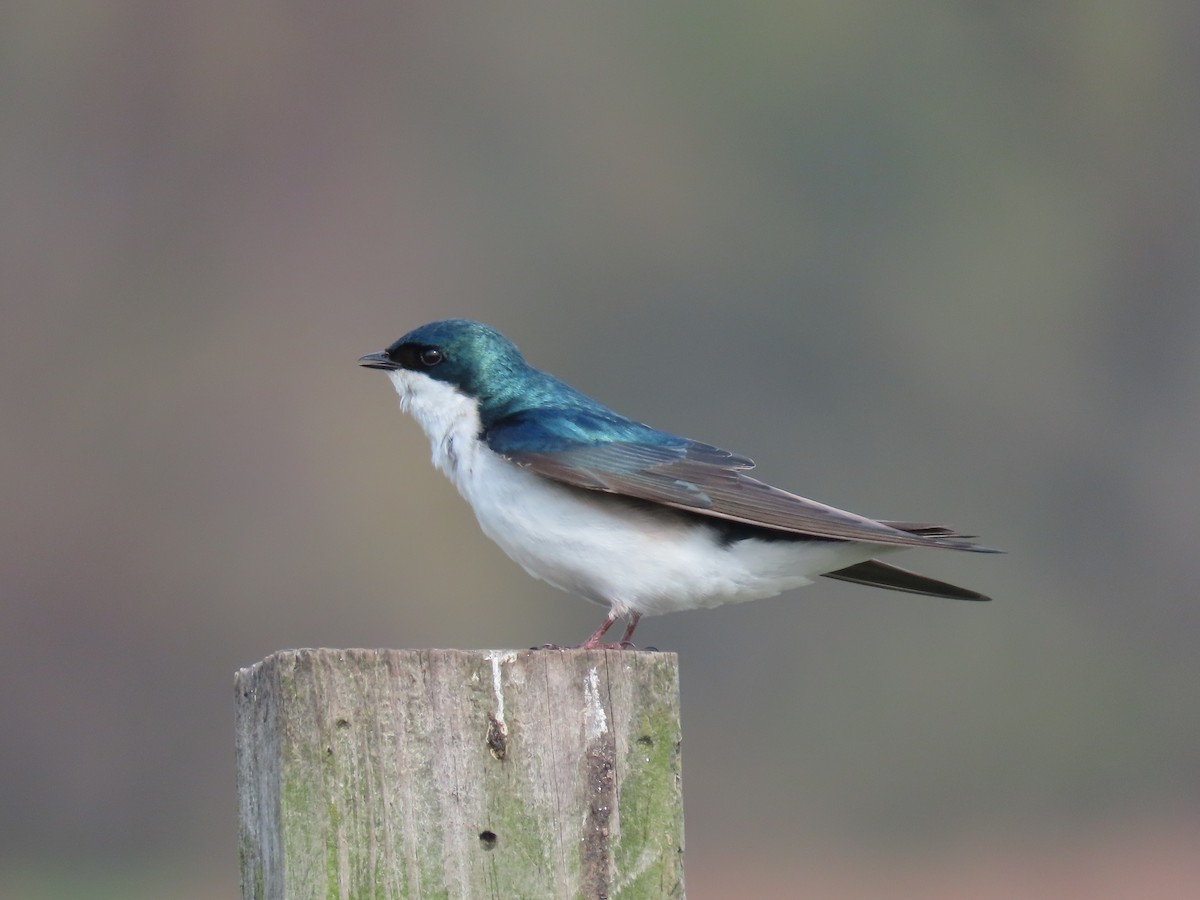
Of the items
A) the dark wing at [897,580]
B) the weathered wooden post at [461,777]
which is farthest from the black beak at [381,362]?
the weathered wooden post at [461,777]

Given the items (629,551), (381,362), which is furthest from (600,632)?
(381,362)

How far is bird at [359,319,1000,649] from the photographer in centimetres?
178

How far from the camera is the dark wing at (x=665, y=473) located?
1.71 m

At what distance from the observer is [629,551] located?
5.92 ft

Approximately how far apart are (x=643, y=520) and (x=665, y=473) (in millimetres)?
61

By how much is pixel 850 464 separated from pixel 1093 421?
178 cm

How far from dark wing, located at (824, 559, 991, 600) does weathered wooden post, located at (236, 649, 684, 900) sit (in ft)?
2.16

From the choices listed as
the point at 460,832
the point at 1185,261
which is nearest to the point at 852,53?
the point at 1185,261

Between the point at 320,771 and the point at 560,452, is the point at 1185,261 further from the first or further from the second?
the point at 320,771

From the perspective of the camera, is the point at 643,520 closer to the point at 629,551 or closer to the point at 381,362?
the point at 629,551

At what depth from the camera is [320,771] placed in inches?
40.3

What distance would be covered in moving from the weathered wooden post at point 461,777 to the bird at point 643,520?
2.09 feet

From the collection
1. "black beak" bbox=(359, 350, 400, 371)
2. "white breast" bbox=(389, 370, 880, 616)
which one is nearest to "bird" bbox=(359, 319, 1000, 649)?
"white breast" bbox=(389, 370, 880, 616)

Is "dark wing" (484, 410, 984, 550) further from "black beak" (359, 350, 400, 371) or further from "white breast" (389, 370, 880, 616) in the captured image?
"black beak" (359, 350, 400, 371)
